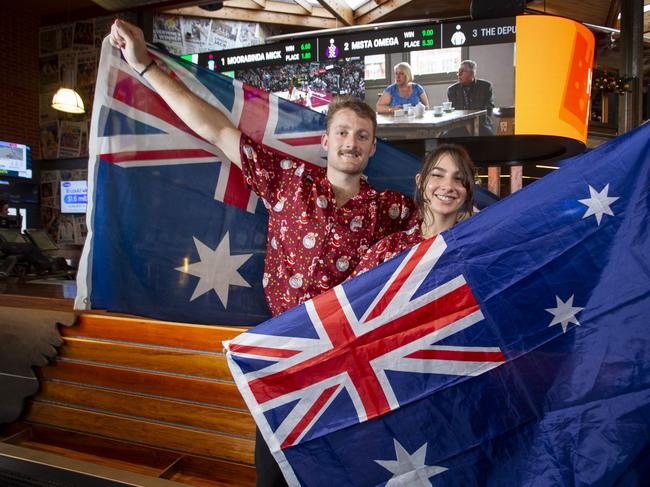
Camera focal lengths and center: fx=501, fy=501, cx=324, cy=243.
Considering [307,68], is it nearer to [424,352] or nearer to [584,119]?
[584,119]

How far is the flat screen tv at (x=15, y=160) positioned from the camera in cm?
731

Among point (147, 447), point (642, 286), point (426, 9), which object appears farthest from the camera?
point (426, 9)

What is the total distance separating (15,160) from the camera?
7449mm

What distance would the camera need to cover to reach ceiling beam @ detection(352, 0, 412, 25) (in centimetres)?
691

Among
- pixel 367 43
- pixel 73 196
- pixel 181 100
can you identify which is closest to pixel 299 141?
pixel 181 100

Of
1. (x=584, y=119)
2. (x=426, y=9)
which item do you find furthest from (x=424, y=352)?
(x=426, y=9)

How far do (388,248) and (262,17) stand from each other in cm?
→ 716

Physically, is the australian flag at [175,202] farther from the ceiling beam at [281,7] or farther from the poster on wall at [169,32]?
the ceiling beam at [281,7]

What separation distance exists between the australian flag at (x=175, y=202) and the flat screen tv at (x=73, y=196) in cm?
628

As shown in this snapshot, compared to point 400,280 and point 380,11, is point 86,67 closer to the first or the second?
point 380,11

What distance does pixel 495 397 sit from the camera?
141cm

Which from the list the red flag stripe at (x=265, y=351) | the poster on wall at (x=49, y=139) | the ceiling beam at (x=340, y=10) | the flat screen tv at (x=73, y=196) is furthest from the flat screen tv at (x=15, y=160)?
the red flag stripe at (x=265, y=351)

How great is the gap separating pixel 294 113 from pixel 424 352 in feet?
4.12

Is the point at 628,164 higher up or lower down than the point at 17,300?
higher up
